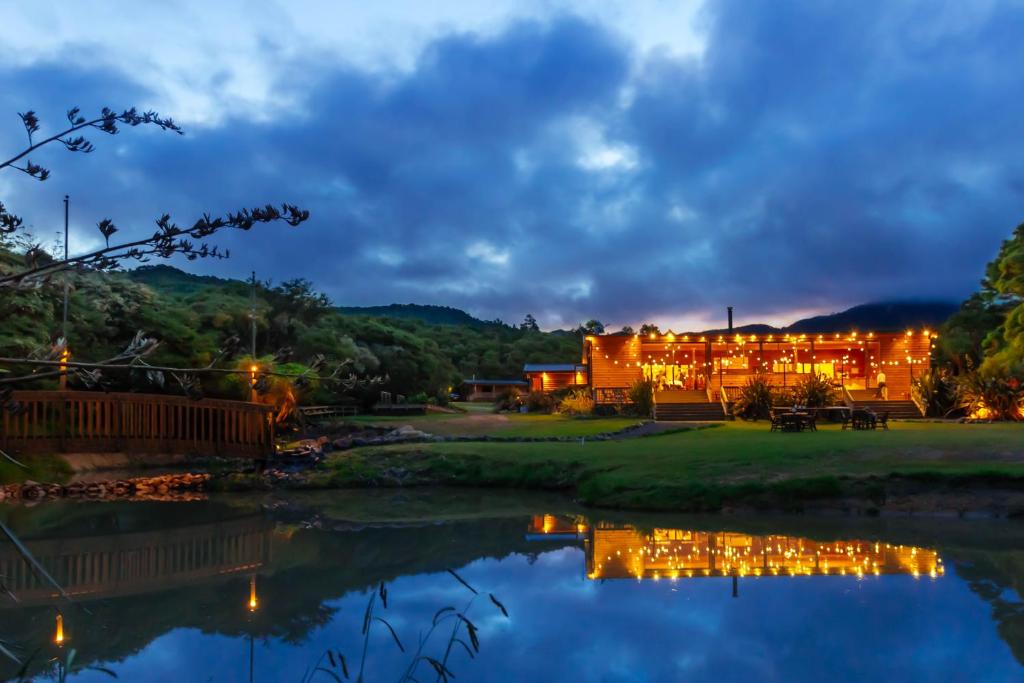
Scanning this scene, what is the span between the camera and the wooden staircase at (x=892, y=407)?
26172mm

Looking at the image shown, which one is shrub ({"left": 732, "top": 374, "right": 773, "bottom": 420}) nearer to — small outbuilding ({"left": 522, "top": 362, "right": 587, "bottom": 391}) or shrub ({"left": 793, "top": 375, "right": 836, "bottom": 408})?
shrub ({"left": 793, "top": 375, "right": 836, "bottom": 408})

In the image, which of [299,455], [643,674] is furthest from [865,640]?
[299,455]

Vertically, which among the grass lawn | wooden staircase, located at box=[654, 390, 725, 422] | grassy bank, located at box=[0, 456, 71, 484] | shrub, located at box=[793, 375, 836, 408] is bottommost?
grassy bank, located at box=[0, 456, 71, 484]

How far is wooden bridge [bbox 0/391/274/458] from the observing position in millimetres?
16734

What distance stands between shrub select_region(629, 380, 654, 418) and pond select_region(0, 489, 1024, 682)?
16.1 meters

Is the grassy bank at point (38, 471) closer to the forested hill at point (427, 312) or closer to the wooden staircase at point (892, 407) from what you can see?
the wooden staircase at point (892, 407)

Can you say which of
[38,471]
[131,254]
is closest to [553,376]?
[38,471]

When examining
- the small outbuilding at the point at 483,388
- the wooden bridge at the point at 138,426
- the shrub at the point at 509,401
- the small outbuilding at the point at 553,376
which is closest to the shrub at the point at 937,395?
the shrub at the point at 509,401

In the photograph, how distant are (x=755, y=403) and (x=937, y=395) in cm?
651

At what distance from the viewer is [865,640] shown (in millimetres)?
6227

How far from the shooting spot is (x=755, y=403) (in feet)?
84.8

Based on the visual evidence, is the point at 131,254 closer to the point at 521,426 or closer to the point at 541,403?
the point at 521,426

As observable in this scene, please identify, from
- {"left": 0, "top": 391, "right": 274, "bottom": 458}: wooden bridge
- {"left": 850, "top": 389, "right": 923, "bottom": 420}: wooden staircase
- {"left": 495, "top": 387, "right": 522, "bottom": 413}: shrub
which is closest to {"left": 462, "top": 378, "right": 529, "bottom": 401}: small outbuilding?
{"left": 495, "top": 387, "right": 522, "bottom": 413}: shrub

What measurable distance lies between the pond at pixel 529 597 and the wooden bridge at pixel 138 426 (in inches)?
155
